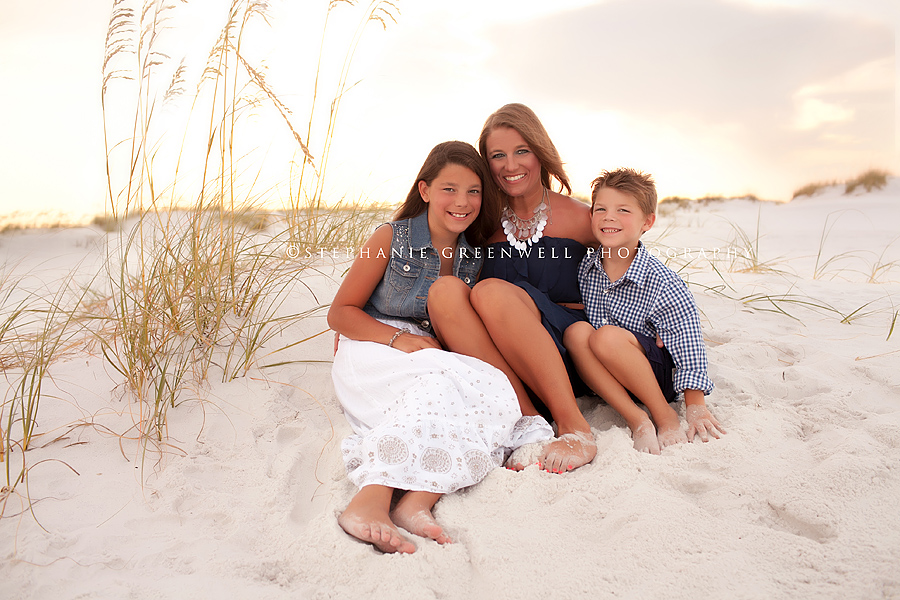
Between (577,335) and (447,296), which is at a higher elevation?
(447,296)

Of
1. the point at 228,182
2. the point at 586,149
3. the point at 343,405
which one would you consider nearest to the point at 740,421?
the point at 343,405

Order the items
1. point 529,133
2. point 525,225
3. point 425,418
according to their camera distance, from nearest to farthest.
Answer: point 425,418 → point 529,133 → point 525,225

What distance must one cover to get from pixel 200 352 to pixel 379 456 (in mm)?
998

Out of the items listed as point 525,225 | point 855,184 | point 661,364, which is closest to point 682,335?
point 661,364

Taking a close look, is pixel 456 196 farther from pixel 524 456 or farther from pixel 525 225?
pixel 524 456

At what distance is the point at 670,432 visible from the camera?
190 cm

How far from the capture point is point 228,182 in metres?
2.49

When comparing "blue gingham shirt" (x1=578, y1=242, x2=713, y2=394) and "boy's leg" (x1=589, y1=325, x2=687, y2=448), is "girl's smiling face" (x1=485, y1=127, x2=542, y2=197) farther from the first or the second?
"boy's leg" (x1=589, y1=325, x2=687, y2=448)

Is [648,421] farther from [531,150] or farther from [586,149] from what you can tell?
[586,149]

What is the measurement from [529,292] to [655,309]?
458mm

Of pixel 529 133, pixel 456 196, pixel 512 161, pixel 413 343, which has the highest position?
pixel 529 133

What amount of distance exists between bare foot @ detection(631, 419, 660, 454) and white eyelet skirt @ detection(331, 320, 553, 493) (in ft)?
0.90

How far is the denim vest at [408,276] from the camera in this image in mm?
2271

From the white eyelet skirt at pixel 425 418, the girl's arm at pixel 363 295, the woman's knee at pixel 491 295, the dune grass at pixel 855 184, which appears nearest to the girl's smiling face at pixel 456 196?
the girl's arm at pixel 363 295
